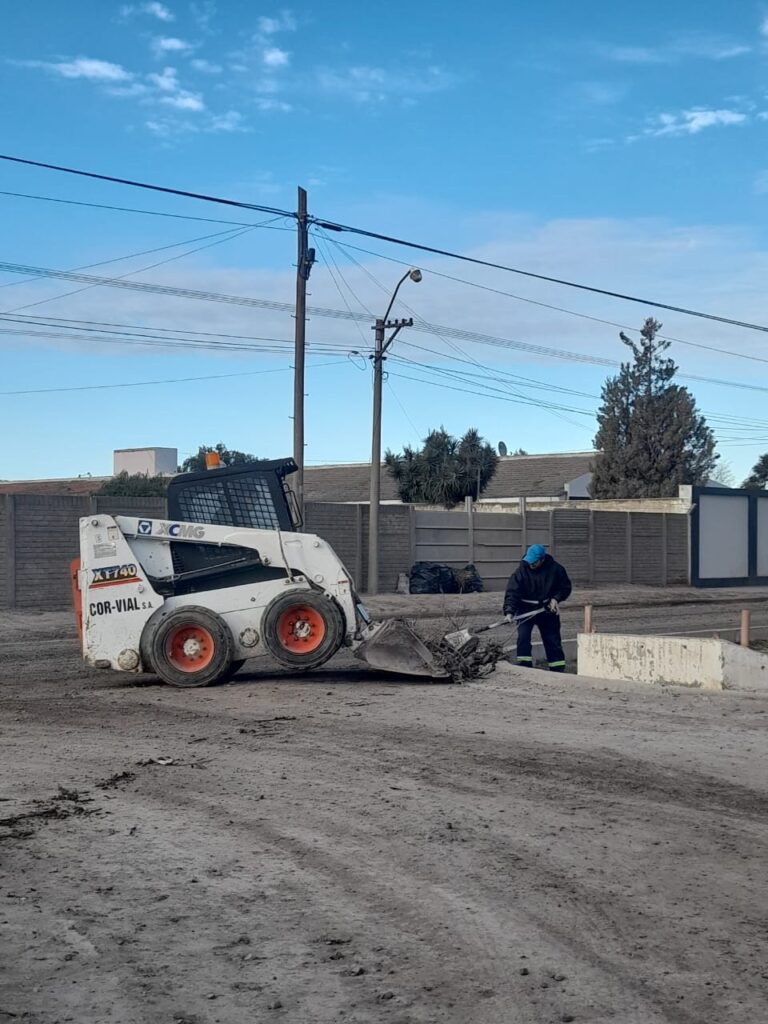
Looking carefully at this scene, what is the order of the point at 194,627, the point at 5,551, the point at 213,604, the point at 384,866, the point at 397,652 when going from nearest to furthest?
the point at 384,866 < the point at 194,627 < the point at 213,604 < the point at 397,652 < the point at 5,551

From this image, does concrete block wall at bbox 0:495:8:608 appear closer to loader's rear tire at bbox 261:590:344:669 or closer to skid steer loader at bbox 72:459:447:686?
skid steer loader at bbox 72:459:447:686

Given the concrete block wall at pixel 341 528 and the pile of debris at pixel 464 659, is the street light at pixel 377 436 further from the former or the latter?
the pile of debris at pixel 464 659

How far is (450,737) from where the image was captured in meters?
9.72

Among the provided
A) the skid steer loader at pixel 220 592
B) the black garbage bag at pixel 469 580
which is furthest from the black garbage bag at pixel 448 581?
the skid steer loader at pixel 220 592

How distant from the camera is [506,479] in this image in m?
62.7

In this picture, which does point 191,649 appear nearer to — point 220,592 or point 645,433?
point 220,592

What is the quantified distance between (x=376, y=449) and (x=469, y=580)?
429cm

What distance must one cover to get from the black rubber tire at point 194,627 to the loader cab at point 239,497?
3.67 ft

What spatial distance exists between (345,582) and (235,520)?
1386 mm

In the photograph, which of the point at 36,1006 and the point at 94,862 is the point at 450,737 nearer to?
the point at 94,862

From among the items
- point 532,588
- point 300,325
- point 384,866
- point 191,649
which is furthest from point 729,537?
point 384,866

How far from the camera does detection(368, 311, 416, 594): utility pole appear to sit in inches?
1088

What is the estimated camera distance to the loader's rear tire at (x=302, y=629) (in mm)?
12219

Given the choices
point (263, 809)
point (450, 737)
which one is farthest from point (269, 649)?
point (263, 809)
